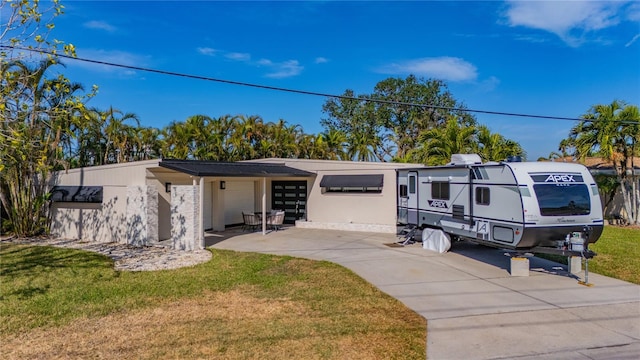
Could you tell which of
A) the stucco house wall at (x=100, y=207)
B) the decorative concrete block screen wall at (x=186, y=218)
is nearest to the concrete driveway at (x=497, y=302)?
the decorative concrete block screen wall at (x=186, y=218)

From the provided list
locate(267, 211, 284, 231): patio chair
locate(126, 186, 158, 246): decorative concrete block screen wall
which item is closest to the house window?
locate(267, 211, 284, 231): patio chair

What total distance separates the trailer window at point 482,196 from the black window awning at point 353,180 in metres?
5.58

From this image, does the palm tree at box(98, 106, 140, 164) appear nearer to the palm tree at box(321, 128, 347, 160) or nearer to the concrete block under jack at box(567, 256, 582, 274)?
the palm tree at box(321, 128, 347, 160)

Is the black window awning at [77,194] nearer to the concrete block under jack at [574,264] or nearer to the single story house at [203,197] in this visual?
the single story house at [203,197]

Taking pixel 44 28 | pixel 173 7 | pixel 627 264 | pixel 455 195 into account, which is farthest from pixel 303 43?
pixel 627 264

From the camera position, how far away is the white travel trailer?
7.77 meters

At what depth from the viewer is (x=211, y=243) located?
12195 mm

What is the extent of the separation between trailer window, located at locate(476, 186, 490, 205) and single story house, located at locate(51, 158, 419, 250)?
532 centimetres

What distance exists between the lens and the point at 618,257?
9.99 metres

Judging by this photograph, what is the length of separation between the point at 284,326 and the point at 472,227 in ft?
19.5

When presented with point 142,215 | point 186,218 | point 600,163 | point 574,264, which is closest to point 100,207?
point 142,215

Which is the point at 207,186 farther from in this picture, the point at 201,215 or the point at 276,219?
the point at 201,215

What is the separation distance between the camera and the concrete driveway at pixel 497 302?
475cm

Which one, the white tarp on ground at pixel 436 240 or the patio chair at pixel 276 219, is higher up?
the patio chair at pixel 276 219
